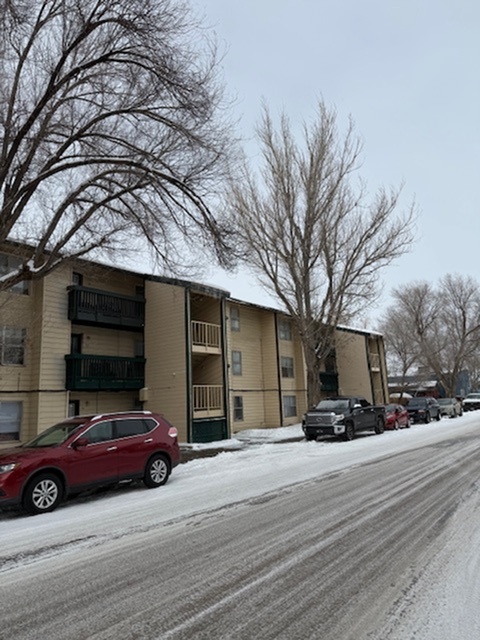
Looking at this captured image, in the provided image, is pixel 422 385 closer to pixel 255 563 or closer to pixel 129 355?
pixel 129 355

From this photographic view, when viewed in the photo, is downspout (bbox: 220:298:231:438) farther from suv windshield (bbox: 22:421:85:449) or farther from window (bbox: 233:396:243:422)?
suv windshield (bbox: 22:421:85:449)

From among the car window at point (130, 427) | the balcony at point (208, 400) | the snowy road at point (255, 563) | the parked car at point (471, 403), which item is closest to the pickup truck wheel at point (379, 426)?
the balcony at point (208, 400)

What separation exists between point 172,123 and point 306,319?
1445cm

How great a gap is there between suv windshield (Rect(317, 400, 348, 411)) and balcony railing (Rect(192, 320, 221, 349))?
19.3 ft

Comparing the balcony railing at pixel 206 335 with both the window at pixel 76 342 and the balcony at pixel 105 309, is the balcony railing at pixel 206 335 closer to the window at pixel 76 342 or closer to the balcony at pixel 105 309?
the balcony at pixel 105 309

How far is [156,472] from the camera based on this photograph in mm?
9922

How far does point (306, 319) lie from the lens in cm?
2452

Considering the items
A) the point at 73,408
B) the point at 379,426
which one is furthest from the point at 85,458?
the point at 379,426

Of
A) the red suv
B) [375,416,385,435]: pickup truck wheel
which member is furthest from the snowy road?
[375,416,385,435]: pickup truck wheel

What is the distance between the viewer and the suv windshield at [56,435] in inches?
352

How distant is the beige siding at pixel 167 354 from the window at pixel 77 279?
3.39m

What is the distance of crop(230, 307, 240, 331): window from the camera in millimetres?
26394

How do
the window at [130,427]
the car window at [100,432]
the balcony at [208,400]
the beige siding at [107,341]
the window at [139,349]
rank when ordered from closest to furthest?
1. the car window at [100,432]
2. the window at [130,427]
3. the beige siding at [107,341]
4. the balcony at [208,400]
5. the window at [139,349]

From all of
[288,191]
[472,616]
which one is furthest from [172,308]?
[472,616]
